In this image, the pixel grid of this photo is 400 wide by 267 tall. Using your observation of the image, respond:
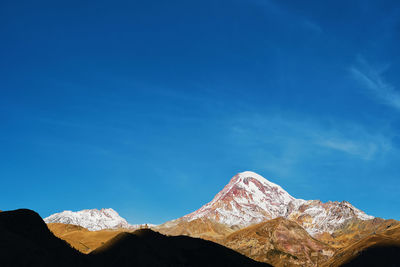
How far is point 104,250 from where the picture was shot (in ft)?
383

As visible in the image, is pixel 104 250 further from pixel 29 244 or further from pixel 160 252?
pixel 29 244

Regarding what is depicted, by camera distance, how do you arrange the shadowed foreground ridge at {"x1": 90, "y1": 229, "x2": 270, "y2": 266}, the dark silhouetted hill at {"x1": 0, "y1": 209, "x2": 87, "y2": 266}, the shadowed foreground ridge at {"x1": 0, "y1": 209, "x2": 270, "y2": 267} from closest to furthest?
the dark silhouetted hill at {"x1": 0, "y1": 209, "x2": 87, "y2": 266} < the shadowed foreground ridge at {"x1": 0, "y1": 209, "x2": 270, "y2": 267} < the shadowed foreground ridge at {"x1": 90, "y1": 229, "x2": 270, "y2": 266}

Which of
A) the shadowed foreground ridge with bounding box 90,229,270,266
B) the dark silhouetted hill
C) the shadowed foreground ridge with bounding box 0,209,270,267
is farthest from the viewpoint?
the shadowed foreground ridge with bounding box 90,229,270,266

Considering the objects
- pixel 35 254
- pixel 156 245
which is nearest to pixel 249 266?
pixel 156 245

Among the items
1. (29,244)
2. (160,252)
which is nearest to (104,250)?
(160,252)

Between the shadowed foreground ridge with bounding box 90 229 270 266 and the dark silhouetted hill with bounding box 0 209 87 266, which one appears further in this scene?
the shadowed foreground ridge with bounding box 90 229 270 266

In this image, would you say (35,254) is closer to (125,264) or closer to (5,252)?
(5,252)

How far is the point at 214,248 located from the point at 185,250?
1489 centimetres

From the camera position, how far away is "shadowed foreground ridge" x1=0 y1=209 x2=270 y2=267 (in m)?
79.3

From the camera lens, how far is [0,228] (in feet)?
275

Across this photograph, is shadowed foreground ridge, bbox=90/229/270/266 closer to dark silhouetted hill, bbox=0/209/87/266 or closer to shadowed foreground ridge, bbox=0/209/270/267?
shadowed foreground ridge, bbox=0/209/270/267

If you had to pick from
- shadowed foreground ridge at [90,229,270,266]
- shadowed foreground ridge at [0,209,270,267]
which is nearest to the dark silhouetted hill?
shadowed foreground ridge at [0,209,270,267]

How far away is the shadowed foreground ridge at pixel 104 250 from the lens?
7928 cm

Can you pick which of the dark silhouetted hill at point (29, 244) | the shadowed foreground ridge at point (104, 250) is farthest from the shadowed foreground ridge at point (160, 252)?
the dark silhouetted hill at point (29, 244)
